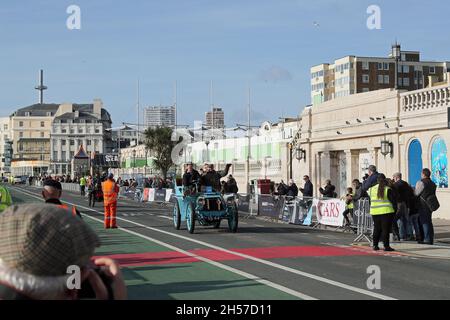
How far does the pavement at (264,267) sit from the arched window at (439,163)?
24.7ft

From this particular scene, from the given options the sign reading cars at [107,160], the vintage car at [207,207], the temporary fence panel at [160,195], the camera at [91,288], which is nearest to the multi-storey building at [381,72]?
the sign reading cars at [107,160]

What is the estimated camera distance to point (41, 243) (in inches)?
129

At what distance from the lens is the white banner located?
76.7ft

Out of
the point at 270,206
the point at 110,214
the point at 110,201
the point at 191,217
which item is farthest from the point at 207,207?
the point at 270,206

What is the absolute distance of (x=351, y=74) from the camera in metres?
122

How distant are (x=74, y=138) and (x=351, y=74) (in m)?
76.3

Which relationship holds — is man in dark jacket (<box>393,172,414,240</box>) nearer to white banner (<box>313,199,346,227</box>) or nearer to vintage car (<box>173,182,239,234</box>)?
white banner (<box>313,199,346,227</box>)

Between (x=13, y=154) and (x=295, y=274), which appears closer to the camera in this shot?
(x=295, y=274)

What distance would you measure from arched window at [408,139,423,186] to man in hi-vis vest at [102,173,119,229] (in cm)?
1287

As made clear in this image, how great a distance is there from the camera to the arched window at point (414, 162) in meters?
28.7

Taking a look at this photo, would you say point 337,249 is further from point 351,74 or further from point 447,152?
point 351,74

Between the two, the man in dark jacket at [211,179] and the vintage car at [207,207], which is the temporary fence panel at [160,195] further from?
the vintage car at [207,207]
